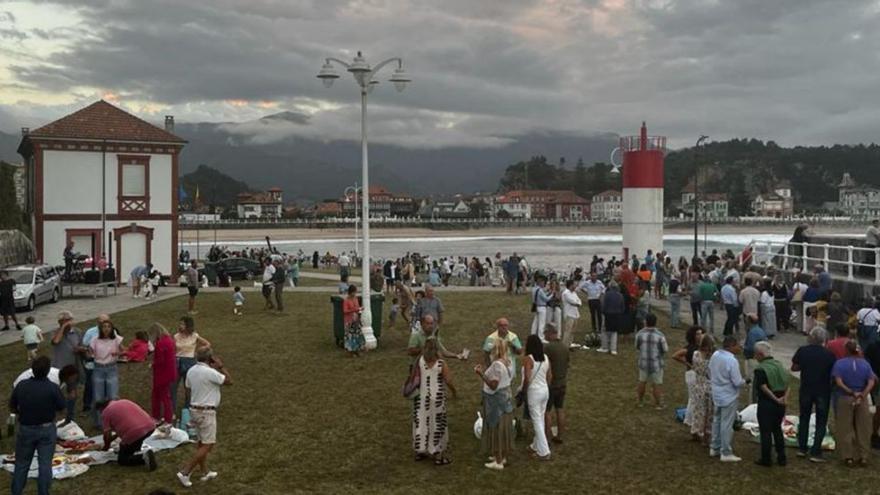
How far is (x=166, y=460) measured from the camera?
30.3ft

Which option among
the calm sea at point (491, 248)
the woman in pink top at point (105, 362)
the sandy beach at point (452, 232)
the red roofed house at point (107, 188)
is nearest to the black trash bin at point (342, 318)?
the woman in pink top at point (105, 362)

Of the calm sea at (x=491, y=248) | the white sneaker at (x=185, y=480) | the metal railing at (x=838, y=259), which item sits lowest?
the calm sea at (x=491, y=248)

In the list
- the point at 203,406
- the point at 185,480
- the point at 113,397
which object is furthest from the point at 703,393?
the point at 113,397

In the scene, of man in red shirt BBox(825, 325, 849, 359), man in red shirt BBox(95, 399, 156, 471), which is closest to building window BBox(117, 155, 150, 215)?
man in red shirt BBox(95, 399, 156, 471)

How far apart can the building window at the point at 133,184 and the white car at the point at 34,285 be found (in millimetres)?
8005

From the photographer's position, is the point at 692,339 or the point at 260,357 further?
the point at 260,357

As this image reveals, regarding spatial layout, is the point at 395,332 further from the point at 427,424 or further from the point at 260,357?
the point at 427,424

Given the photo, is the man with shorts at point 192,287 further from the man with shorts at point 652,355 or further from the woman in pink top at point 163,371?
the man with shorts at point 652,355

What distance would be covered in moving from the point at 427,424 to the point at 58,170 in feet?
92.1

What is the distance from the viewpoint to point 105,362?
10266 mm

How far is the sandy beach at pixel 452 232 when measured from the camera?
409ft

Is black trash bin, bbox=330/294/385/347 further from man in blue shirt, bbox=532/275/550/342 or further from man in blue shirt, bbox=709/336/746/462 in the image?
man in blue shirt, bbox=709/336/746/462

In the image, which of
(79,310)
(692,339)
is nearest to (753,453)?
(692,339)

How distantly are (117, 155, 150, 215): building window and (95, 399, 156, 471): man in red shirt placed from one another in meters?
25.5
